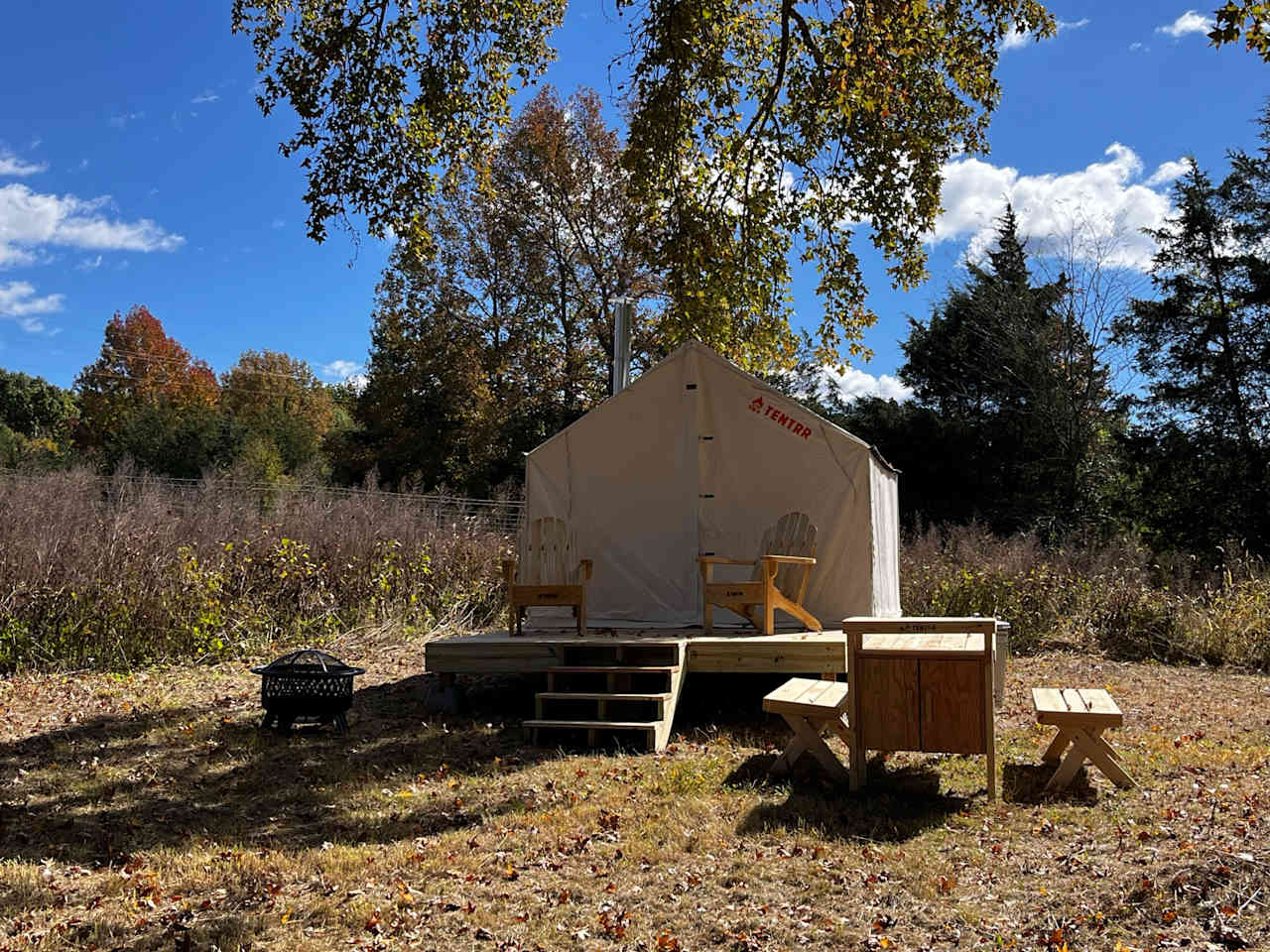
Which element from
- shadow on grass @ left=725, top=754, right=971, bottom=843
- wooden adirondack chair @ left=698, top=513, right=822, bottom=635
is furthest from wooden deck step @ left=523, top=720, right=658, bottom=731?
wooden adirondack chair @ left=698, top=513, right=822, bottom=635

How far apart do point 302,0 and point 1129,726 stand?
7767 millimetres

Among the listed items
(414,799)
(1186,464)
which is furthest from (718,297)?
(1186,464)

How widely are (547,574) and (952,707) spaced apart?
10.9ft

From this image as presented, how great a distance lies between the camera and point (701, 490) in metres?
7.92

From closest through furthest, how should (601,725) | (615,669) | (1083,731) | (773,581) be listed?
(1083,731), (601,725), (615,669), (773,581)

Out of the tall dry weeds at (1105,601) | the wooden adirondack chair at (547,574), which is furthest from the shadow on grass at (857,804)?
the tall dry weeds at (1105,601)

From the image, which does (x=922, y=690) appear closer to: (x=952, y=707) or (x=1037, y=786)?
(x=952, y=707)

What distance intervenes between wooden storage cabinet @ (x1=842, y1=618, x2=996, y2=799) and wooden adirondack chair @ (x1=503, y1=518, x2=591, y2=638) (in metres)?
2.48

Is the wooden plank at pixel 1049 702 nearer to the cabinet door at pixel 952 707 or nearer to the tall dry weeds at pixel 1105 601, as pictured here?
the cabinet door at pixel 952 707

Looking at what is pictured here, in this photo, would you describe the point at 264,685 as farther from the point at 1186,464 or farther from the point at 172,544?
the point at 1186,464

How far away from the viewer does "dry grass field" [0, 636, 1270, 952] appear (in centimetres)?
323

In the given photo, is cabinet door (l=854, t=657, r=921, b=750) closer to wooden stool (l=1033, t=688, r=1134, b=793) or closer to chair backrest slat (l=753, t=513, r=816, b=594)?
wooden stool (l=1033, t=688, r=1134, b=793)

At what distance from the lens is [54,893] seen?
12.0 ft

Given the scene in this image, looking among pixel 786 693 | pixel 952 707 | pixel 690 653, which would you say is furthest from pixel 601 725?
pixel 952 707
